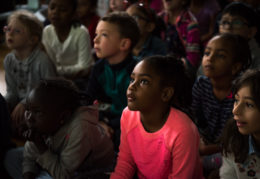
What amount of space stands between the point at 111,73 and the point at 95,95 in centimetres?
15

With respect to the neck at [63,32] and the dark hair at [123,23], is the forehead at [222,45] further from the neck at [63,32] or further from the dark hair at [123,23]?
the neck at [63,32]

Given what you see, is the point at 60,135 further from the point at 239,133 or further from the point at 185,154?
the point at 239,133

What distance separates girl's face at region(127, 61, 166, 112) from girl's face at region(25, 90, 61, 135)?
0.27 m

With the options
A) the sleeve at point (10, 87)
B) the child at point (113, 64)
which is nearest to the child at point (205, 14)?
the child at point (113, 64)

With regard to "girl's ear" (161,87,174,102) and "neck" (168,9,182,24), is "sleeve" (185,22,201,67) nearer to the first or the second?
"neck" (168,9,182,24)

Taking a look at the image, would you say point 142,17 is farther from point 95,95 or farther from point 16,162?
point 16,162

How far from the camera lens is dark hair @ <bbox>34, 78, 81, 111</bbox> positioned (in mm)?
1103

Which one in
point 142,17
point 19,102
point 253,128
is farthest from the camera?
point 142,17

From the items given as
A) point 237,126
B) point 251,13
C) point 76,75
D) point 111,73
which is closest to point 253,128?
point 237,126

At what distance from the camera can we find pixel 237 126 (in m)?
1.04

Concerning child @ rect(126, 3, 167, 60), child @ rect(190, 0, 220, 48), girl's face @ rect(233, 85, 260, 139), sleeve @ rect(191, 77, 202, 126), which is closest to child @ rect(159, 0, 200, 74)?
child @ rect(126, 3, 167, 60)

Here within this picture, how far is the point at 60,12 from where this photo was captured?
82.0 inches

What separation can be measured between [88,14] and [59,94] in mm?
1527

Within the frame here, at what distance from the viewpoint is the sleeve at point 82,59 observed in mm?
2061
